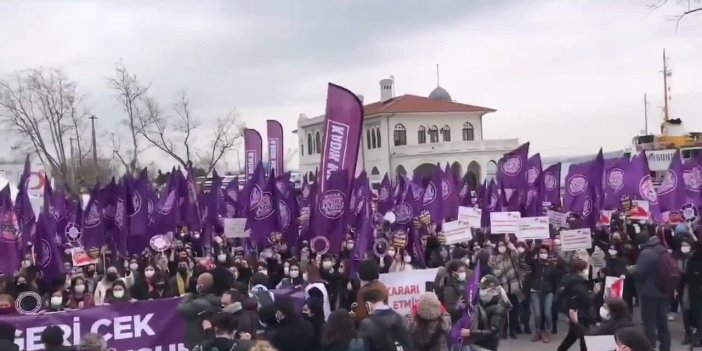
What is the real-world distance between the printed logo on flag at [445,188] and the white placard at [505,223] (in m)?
4.69

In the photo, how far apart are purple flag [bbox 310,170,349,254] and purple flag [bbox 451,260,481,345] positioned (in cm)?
449

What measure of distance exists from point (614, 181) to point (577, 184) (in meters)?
0.88

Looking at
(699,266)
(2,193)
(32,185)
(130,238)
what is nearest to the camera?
(699,266)

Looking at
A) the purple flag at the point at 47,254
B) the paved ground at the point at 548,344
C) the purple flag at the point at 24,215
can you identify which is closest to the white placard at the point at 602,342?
the paved ground at the point at 548,344

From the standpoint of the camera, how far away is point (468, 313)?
23.8ft

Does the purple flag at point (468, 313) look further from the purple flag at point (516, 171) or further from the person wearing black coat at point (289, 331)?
the purple flag at point (516, 171)

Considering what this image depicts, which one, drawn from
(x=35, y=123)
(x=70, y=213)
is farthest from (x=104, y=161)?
(x=70, y=213)

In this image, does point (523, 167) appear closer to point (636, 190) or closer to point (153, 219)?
point (636, 190)

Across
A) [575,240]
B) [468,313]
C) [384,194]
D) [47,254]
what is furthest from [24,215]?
[384,194]

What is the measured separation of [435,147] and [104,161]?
26896 mm

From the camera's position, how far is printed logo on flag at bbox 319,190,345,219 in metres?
12.1

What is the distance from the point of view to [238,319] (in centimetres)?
594

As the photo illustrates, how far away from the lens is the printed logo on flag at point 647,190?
626 inches

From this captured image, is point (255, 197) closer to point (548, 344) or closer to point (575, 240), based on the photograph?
point (575, 240)
